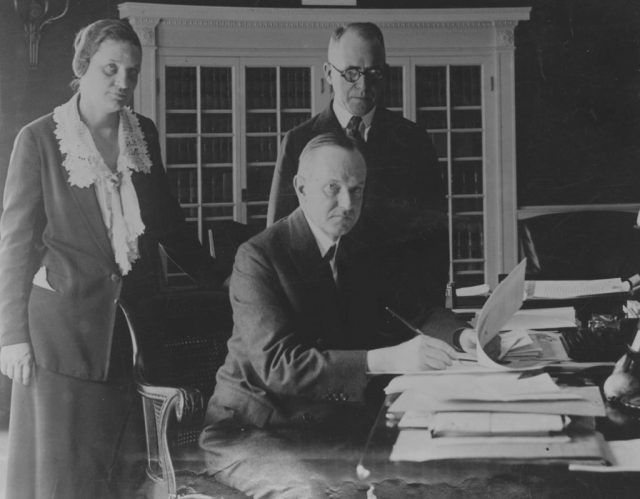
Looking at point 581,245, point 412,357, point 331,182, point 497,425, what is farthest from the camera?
point 581,245

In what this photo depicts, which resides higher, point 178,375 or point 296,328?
point 296,328

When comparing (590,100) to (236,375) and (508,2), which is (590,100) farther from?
(236,375)

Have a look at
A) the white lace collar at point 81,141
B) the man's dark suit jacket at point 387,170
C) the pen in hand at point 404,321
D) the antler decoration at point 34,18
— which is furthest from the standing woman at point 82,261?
the pen in hand at point 404,321

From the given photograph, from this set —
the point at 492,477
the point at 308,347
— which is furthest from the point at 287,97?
the point at 492,477

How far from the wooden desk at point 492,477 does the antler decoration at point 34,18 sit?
129cm

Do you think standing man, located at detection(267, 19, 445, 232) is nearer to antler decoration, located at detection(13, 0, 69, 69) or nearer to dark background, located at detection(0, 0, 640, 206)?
dark background, located at detection(0, 0, 640, 206)

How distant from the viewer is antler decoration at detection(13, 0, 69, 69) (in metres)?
1.75

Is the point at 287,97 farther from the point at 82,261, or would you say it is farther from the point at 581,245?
the point at 581,245

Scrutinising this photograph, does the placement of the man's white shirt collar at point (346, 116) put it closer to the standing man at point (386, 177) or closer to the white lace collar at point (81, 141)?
the standing man at point (386, 177)

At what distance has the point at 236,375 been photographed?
5.38ft

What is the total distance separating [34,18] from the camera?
1.77 metres

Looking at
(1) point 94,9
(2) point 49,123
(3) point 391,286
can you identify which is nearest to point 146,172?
(2) point 49,123

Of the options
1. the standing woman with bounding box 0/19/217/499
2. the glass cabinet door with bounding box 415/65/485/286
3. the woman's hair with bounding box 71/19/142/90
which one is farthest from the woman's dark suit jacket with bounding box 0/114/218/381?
the glass cabinet door with bounding box 415/65/485/286

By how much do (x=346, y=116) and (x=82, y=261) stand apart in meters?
0.77
